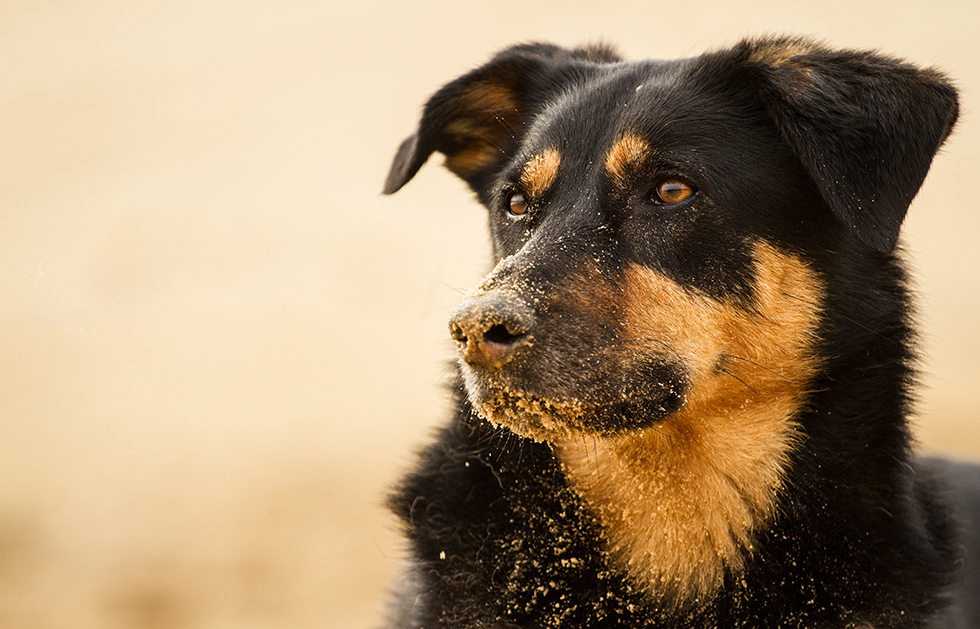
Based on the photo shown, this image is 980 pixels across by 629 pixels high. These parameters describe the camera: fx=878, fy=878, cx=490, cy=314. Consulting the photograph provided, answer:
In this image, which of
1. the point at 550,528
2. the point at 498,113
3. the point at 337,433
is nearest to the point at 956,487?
the point at 550,528

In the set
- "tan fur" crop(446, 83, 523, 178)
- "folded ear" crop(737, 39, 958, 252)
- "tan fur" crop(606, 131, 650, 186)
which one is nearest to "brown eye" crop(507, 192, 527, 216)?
"tan fur" crop(606, 131, 650, 186)

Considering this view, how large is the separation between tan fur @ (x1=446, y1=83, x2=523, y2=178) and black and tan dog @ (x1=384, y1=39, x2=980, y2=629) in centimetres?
62

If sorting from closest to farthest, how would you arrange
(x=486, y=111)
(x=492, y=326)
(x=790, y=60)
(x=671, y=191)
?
(x=492, y=326), (x=671, y=191), (x=790, y=60), (x=486, y=111)

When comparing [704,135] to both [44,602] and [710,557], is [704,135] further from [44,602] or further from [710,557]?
[44,602]

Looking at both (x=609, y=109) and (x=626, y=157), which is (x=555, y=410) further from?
(x=609, y=109)

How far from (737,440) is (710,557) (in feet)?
1.27

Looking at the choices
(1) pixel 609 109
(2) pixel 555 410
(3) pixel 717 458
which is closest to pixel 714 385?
(3) pixel 717 458

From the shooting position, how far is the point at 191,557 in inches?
235

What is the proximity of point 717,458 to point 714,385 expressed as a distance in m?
0.29

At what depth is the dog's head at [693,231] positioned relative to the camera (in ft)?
7.97

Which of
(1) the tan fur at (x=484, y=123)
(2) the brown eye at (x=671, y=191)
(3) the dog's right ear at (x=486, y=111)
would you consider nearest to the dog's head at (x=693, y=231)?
(2) the brown eye at (x=671, y=191)

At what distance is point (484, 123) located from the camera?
12.2ft

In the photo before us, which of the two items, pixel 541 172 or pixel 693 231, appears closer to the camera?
pixel 693 231

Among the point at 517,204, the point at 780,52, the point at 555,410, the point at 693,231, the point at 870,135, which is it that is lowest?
the point at 555,410
